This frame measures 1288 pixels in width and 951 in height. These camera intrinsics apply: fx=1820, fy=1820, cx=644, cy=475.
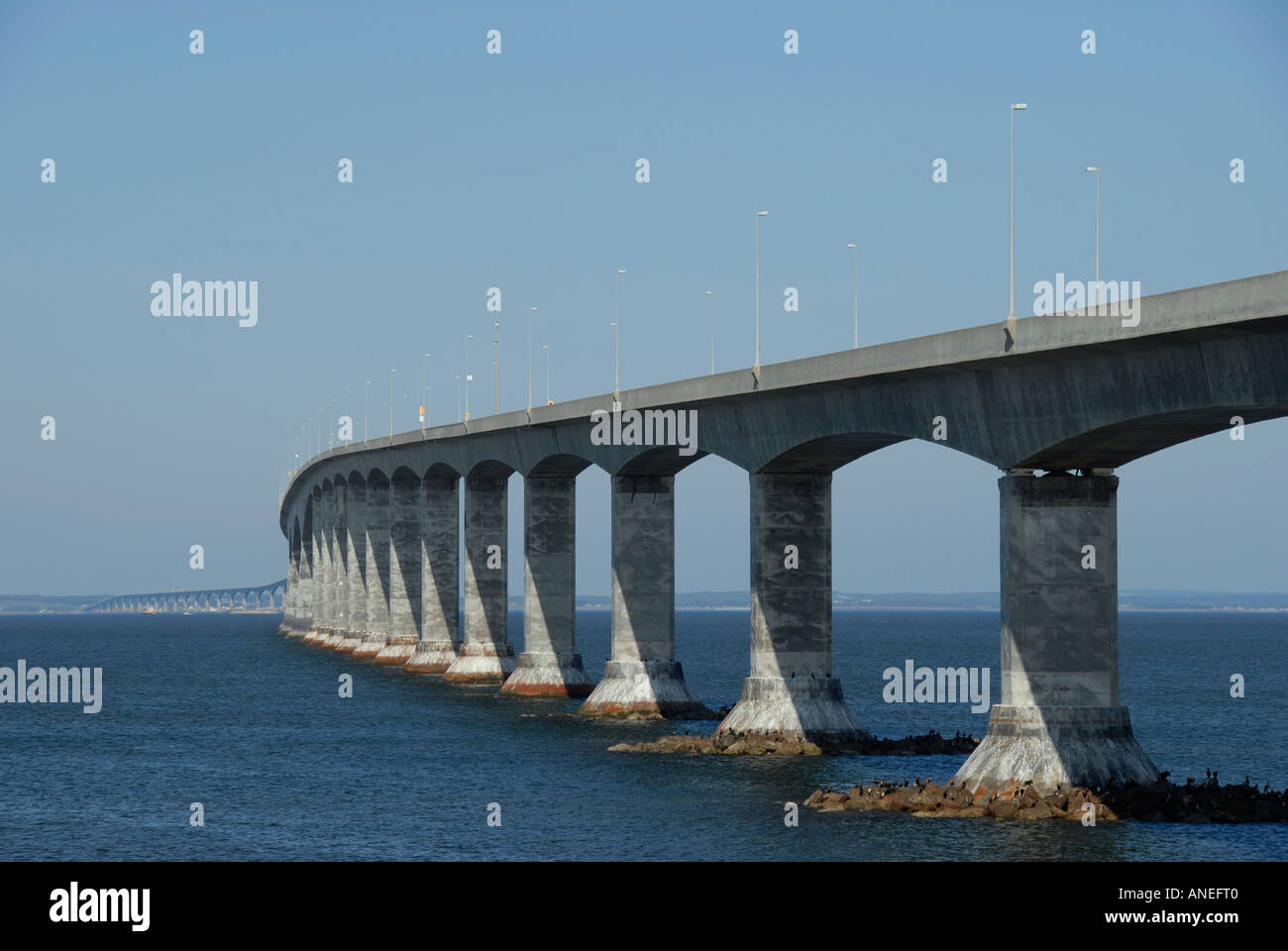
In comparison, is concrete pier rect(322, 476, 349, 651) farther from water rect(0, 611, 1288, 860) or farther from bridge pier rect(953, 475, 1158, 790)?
bridge pier rect(953, 475, 1158, 790)

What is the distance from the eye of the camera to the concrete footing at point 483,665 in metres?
89.0

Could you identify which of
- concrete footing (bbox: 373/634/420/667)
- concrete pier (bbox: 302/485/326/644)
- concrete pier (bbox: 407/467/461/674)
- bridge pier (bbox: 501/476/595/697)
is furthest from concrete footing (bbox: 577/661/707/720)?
concrete pier (bbox: 302/485/326/644)

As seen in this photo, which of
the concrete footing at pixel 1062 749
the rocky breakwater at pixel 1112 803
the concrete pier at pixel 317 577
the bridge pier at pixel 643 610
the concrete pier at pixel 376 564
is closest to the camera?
the rocky breakwater at pixel 1112 803

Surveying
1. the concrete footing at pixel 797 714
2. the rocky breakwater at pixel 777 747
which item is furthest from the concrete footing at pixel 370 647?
the concrete footing at pixel 797 714

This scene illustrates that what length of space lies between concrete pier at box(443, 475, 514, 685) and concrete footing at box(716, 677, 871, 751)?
33292 millimetres

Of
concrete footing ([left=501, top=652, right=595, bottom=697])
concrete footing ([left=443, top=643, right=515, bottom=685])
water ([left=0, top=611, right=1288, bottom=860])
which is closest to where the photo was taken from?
water ([left=0, top=611, right=1288, bottom=860])

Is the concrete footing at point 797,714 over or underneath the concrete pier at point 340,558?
underneath

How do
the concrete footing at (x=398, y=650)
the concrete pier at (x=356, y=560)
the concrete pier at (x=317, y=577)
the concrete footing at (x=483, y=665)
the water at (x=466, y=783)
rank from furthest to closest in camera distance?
the concrete pier at (x=317, y=577)
the concrete pier at (x=356, y=560)
the concrete footing at (x=398, y=650)
the concrete footing at (x=483, y=665)
the water at (x=466, y=783)

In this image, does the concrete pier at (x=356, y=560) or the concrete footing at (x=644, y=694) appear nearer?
the concrete footing at (x=644, y=694)

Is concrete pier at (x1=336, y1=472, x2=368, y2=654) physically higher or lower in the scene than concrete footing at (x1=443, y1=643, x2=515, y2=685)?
higher

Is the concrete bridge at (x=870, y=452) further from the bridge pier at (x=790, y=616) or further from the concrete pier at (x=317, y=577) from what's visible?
the concrete pier at (x=317, y=577)

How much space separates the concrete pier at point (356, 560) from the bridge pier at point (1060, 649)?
88.6 m

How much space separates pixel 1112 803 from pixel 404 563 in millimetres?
74676

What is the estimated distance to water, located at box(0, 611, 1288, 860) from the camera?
124 feet
